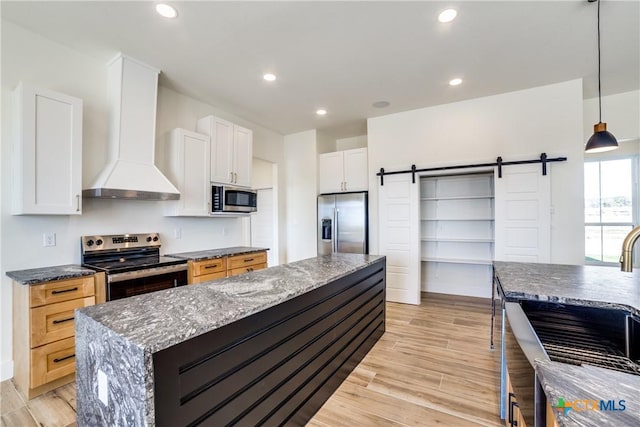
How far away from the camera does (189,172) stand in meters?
3.53

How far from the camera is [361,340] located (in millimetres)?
2590

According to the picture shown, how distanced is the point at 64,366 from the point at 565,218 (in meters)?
5.41

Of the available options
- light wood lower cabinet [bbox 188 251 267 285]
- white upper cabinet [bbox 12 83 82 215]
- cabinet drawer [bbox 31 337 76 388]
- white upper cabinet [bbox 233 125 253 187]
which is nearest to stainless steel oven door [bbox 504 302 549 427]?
light wood lower cabinet [bbox 188 251 267 285]

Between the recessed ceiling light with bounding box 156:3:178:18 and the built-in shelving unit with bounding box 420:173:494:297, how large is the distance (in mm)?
3969

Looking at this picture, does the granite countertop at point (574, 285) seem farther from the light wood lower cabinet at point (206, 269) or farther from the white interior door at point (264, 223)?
the white interior door at point (264, 223)

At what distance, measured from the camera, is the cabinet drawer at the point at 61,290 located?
2.08 m

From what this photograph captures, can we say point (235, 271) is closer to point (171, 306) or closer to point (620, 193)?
point (171, 306)

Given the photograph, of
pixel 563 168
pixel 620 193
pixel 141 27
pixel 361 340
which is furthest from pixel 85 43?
pixel 620 193

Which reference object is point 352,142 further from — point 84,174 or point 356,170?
point 84,174

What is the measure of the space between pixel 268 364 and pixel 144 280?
6.23 feet

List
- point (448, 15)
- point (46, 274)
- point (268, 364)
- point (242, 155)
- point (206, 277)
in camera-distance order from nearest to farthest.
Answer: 1. point (268, 364)
2. point (46, 274)
3. point (448, 15)
4. point (206, 277)
5. point (242, 155)

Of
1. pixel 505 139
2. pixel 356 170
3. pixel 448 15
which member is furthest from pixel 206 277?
pixel 505 139

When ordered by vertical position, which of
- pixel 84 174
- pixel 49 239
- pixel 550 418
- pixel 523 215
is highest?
pixel 84 174

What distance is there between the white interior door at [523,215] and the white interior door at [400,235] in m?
1.10
